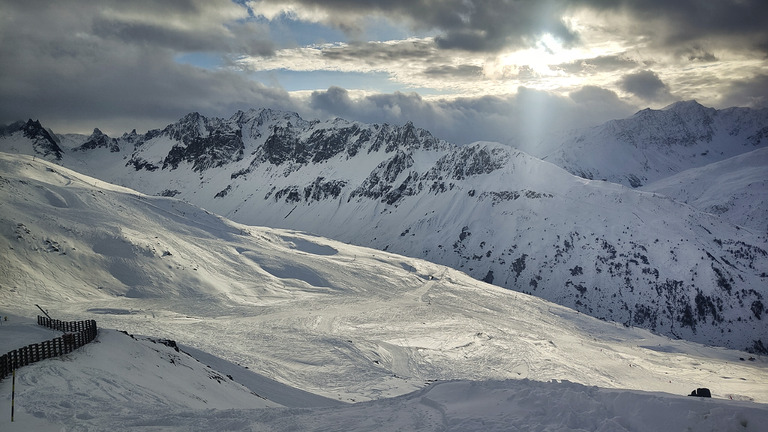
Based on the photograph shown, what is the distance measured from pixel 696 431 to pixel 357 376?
126 feet

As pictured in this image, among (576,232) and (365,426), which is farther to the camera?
(576,232)

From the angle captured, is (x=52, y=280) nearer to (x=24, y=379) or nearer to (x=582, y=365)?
(x=24, y=379)

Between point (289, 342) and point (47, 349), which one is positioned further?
point (289, 342)

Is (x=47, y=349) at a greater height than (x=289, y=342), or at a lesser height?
greater

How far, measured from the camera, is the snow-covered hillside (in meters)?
19.3

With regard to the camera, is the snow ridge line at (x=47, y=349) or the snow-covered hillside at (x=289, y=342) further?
the snow ridge line at (x=47, y=349)

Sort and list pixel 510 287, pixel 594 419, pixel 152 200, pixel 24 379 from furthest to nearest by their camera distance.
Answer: pixel 510 287
pixel 152 200
pixel 24 379
pixel 594 419

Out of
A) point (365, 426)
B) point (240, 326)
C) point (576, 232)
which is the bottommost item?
point (240, 326)

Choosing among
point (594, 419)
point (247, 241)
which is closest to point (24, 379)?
point (594, 419)

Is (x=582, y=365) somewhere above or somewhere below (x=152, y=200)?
below

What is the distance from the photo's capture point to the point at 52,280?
66.6 meters

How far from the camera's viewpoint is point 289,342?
61.7 m

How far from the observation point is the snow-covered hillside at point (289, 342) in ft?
63.4

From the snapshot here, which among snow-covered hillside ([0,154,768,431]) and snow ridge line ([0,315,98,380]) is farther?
snow ridge line ([0,315,98,380])
